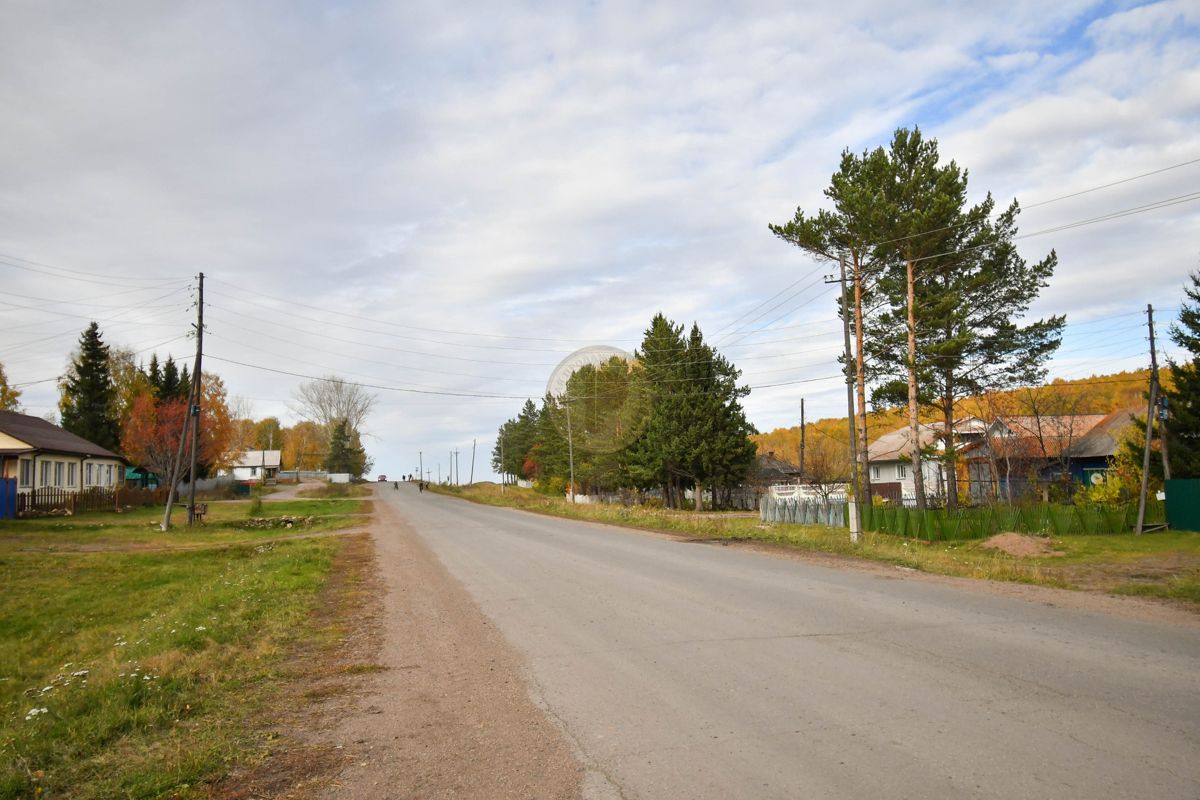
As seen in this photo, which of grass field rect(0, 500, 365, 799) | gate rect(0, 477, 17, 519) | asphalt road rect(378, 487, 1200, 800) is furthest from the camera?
gate rect(0, 477, 17, 519)

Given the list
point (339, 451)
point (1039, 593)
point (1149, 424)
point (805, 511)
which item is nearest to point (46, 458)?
point (805, 511)

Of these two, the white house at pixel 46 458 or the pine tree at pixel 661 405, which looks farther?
the pine tree at pixel 661 405

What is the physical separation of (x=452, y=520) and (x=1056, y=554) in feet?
78.5

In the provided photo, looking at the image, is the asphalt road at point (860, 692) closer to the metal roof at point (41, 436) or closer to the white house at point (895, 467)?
the metal roof at point (41, 436)

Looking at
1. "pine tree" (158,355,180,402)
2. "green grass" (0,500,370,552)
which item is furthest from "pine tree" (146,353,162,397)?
"green grass" (0,500,370,552)

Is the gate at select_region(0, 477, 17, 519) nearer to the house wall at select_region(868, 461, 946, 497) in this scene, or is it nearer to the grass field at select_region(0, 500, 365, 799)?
the grass field at select_region(0, 500, 365, 799)

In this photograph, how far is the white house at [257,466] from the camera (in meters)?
100

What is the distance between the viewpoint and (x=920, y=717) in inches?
201

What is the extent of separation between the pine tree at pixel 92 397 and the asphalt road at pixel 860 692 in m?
59.8

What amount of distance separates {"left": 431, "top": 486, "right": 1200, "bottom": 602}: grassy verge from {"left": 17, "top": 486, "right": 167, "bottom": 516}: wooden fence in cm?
2816

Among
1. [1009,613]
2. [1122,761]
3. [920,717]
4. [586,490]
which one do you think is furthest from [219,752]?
[586,490]

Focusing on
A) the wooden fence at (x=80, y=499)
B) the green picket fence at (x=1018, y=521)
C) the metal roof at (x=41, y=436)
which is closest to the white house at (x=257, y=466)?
the metal roof at (x=41, y=436)

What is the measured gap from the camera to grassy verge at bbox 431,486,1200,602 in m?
12.6

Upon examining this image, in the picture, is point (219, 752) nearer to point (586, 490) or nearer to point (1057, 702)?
point (1057, 702)
